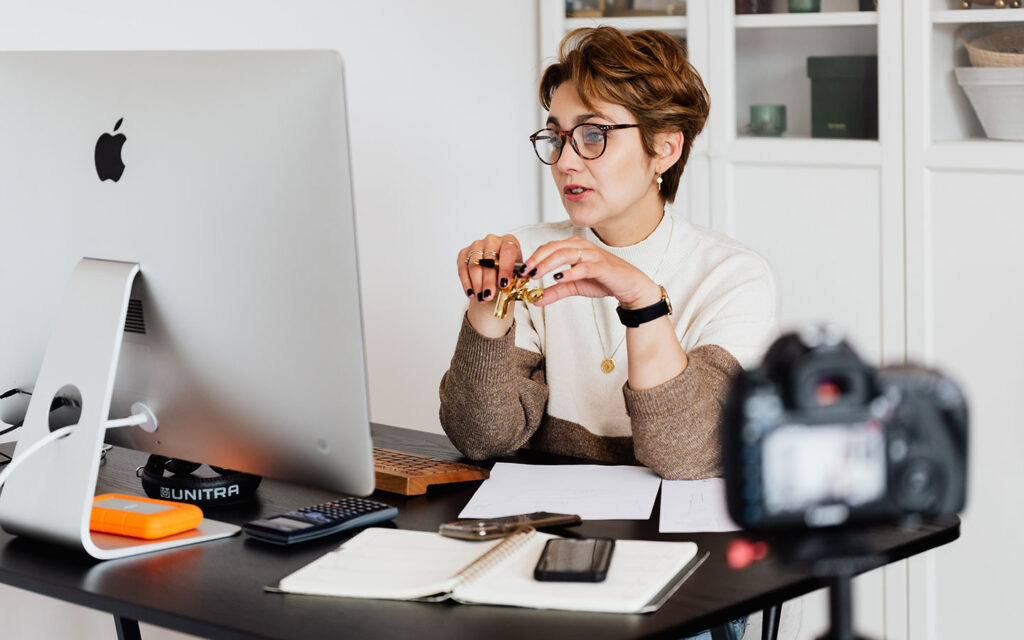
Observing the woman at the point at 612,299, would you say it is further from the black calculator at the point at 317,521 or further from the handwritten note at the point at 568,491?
the black calculator at the point at 317,521

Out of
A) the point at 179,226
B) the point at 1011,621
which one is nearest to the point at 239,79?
the point at 179,226

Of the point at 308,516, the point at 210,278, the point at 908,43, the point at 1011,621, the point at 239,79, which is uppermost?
the point at 908,43

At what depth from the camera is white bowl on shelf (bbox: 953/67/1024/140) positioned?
8.32 feet

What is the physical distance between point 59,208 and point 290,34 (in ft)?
4.53

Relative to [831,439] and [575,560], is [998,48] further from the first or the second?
[831,439]

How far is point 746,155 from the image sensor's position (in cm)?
289

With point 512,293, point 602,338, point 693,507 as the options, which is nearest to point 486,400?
point 512,293

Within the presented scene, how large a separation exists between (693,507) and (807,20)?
1731 mm

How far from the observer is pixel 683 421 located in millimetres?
1602

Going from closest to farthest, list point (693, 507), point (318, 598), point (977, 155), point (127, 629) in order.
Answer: point (318, 598)
point (693, 507)
point (127, 629)
point (977, 155)

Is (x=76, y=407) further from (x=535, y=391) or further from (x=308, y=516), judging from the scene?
(x=535, y=391)

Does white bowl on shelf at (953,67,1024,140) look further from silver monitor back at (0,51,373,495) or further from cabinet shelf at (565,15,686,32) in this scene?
silver monitor back at (0,51,373,495)

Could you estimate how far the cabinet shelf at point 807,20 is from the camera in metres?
2.71

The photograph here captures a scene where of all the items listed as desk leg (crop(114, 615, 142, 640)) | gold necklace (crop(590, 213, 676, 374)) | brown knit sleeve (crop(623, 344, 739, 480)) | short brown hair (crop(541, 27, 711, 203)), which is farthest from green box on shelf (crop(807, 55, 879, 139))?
desk leg (crop(114, 615, 142, 640))
